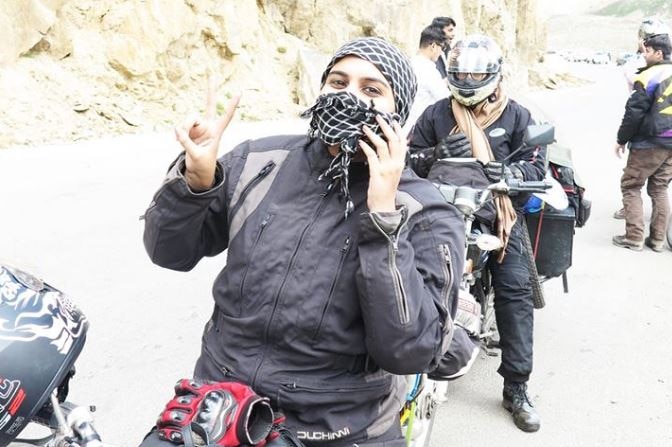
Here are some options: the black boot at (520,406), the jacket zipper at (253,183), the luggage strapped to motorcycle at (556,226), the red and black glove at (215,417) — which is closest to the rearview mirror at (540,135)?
→ the luggage strapped to motorcycle at (556,226)

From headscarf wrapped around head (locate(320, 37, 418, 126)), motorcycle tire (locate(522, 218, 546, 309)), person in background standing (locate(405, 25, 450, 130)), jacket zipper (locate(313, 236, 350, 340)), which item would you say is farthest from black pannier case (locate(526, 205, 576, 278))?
jacket zipper (locate(313, 236, 350, 340))

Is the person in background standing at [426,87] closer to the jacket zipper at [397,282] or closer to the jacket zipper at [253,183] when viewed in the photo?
the jacket zipper at [253,183]

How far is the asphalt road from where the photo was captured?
3.68 metres

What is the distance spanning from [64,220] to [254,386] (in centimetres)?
541

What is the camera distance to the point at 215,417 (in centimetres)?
159

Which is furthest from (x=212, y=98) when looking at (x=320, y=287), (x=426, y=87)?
(x=426, y=87)

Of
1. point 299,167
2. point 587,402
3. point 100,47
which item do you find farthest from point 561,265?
point 100,47

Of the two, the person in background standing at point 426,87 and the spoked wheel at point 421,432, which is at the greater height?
the person in background standing at point 426,87

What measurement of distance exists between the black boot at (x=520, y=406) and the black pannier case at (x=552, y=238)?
91cm

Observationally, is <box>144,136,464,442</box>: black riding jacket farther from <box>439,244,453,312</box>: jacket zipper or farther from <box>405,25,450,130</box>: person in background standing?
<box>405,25,450,130</box>: person in background standing

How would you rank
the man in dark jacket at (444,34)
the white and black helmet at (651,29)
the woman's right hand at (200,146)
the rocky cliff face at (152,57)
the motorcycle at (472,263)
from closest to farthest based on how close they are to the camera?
the woman's right hand at (200,146), the motorcycle at (472,263), the white and black helmet at (651,29), the man in dark jacket at (444,34), the rocky cliff face at (152,57)

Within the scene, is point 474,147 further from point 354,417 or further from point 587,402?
point 354,417

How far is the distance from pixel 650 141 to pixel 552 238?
10.00ft

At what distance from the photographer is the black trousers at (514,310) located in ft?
12.5
